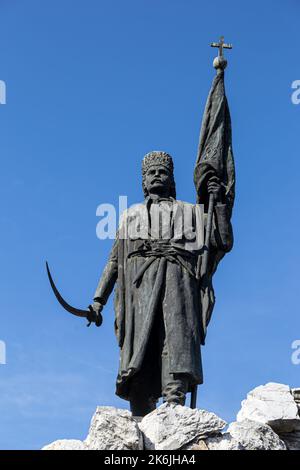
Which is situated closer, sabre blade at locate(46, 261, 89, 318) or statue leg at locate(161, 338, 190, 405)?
statue leg at locate(161, 338, 190, 405)

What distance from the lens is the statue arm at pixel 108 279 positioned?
13.1 metres

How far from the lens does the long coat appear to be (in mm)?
12219

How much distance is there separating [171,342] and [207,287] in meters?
0.91

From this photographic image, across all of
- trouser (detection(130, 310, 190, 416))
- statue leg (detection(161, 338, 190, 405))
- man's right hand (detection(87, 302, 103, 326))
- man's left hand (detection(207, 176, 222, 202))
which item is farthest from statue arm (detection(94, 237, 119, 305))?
statue leg (detection(161, 338, 190, 405))

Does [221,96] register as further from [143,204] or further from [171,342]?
[171,342]

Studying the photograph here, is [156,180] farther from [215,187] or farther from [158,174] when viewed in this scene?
[215,187]

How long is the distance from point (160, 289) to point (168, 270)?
23 cm

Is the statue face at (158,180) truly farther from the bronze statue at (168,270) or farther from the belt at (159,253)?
the belt at (159,253)

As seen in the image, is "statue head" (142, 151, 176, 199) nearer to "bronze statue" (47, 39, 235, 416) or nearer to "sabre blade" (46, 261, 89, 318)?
"bronze statue" (47, 39, 235, 416)

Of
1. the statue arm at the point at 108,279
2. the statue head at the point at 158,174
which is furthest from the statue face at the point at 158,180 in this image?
the statue arm at the point at 108,279

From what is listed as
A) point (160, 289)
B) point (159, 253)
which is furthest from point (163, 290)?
point (159, 253)

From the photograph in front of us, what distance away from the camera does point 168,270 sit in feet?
41.3

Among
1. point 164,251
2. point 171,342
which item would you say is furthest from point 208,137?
point 171,342

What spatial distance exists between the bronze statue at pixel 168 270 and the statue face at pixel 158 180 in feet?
0.04
